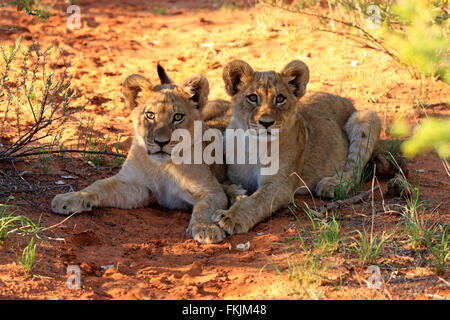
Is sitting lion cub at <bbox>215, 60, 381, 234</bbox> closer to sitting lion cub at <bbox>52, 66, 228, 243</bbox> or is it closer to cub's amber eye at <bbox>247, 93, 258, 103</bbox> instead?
cub's amber eye at <bbox>247, 93, 258, 103</bbox>

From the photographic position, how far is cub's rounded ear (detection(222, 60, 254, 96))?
4.98m

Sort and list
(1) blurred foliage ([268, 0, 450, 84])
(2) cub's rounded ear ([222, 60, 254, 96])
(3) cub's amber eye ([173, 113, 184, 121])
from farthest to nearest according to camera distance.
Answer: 1. (2) cub's rounded ear ([222, 60, 254, 96])
2. (3) cub's amber eye ([173, 113, 184, 121])
3. (1) blurred foliage ([268, 0, 450, 84])

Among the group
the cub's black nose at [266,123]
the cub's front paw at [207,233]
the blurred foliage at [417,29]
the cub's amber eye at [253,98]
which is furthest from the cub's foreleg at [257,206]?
the blurred foliage at [417,29]

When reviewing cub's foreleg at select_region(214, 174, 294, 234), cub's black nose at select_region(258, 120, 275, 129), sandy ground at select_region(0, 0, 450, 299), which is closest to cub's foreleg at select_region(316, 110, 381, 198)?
sandy ground at select_region(0, 0, 450, 299)

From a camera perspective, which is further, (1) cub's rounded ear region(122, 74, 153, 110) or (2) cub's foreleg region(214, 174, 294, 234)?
(1) cub's rounded ear region(122, 74, 153, 110)

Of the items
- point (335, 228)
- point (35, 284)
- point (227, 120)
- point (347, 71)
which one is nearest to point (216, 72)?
point (347, 71)

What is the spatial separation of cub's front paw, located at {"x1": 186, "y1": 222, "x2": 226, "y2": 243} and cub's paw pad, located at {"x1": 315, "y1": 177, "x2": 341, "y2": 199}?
135cm

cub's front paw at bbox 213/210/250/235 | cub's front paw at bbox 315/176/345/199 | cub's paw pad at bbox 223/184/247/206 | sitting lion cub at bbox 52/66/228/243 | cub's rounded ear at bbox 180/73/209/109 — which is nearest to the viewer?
cub's front paw at bbox 213/210/250/235

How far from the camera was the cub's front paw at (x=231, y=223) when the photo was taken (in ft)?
14.8

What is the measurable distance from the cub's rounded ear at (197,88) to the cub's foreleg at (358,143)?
4.74ft

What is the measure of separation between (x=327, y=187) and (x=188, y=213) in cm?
134

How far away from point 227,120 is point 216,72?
273 cm

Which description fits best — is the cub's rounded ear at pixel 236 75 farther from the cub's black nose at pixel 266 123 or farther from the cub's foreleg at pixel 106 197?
the cub's foreleg at pixel 106 197
